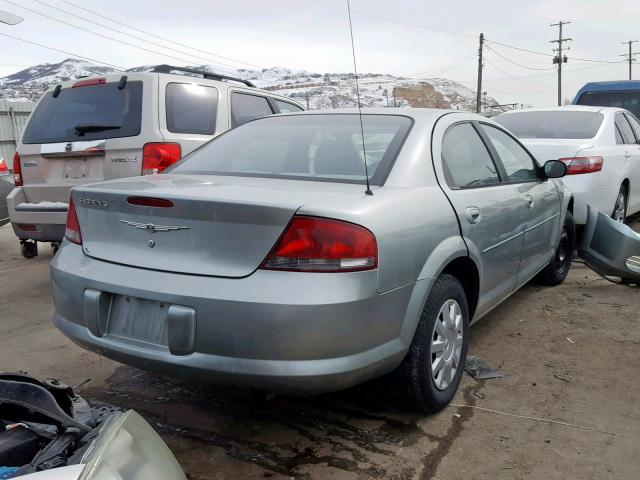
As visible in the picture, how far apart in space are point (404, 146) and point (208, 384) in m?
1.46

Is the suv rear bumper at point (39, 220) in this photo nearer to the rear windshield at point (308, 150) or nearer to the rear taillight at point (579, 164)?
the rear windshield at point (308, 150)

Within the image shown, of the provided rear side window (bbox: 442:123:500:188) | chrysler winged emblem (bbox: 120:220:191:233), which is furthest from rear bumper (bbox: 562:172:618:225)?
chrysler winged emblem (bbox: 120:220:191:233)

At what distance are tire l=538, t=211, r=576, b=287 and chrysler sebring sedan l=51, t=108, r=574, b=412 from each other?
2040 millimetres

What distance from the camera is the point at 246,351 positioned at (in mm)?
2232

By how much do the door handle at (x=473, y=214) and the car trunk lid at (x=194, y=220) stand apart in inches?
30.3

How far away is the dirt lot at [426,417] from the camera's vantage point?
8.15ft

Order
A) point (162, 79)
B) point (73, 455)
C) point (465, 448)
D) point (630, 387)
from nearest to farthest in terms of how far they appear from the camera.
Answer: point (73, 455)
point (465, 448)
point (630, 387)
point (162, 79)

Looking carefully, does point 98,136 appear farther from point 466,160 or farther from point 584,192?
point 584,192

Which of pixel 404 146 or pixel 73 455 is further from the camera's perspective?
pixel 404 146

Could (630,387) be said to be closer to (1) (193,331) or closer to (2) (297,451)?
(2) (297,451)

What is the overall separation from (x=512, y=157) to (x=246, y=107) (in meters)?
2.94

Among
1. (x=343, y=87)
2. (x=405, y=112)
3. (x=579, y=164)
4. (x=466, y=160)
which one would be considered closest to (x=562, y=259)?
(x=579, y=164)

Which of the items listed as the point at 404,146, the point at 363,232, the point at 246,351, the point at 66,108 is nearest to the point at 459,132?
the point at 404,146

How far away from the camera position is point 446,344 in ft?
9.56
